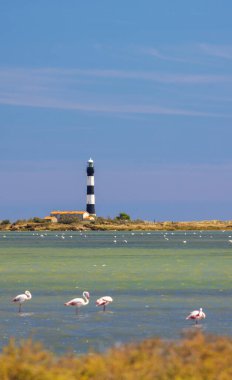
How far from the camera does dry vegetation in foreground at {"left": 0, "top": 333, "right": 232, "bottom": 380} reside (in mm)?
12505

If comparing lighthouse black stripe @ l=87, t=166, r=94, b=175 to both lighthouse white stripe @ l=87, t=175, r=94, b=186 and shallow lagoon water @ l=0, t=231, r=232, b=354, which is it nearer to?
lighthouse white stripe @ l=87, t=175, r=94, b=186

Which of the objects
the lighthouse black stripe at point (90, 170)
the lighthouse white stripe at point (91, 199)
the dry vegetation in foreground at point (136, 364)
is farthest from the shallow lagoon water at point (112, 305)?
the lighthouse black stripe at point (90, 170)

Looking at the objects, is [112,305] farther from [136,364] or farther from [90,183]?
[90,183]

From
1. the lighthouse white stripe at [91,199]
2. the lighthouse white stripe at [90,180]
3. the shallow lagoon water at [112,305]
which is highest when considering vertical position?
the lighthouse white stripe at [90,180]

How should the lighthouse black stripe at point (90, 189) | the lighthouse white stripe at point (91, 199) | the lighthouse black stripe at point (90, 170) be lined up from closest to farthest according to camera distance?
the lighthouse black stripe at point (90, 189) < the lighthouse black stripe at point (90, 170) < the lighthouse white stripe at point (91, 199)

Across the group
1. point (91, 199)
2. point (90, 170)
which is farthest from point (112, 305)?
point (91, 199)

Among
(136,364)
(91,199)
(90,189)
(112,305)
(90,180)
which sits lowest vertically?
(112,305)

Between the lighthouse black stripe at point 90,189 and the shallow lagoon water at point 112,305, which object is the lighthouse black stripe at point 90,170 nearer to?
the lighthouse black stripe at point 90,189

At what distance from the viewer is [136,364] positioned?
12.8 m

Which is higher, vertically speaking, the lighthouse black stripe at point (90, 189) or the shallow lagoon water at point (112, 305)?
the lighthouse black stripe at point (90, 189)

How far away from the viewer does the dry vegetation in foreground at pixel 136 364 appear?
12505 mm

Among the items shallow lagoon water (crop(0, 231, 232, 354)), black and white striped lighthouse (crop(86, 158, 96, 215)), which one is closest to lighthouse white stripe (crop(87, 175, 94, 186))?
black and white striped lighthouse (crop(86, 158, 96, 215))

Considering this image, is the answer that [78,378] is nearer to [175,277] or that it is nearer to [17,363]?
[17,363]

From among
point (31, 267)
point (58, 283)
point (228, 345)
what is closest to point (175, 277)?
point (58, 283)
